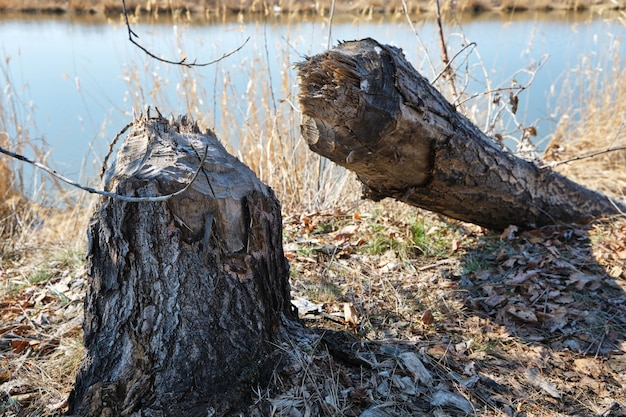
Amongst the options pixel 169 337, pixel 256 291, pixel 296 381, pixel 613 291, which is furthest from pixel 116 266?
pixel 613 291

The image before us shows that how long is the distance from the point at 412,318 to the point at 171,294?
1.29 metres

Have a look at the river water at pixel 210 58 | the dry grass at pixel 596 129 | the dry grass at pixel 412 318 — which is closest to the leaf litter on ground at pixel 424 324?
the dry grass at pixel 412 318

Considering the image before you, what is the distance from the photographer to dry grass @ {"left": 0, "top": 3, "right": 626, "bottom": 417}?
2.10 meters

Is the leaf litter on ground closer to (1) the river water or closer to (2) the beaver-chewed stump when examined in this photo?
(2) the beaver-chewed stump

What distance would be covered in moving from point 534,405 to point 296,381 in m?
0.94

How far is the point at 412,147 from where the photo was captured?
259cm

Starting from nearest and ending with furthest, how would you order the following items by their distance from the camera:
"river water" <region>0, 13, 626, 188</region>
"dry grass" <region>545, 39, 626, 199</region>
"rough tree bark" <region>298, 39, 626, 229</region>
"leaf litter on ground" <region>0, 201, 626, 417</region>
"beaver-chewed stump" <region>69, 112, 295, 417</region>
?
"beaver-chewed stump" <region>69, 112, 295, 417</region>
"leaf litter on ground" <region>0, 201, 626, 417</region>
"rough tree bark" <region>298, 39, 626, 229</region>
"river water" <region>0, 13, 626, 188</region>
"dry grass" <region>545, 39, 626, 199</region>

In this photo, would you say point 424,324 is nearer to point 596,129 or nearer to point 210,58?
point 210,58

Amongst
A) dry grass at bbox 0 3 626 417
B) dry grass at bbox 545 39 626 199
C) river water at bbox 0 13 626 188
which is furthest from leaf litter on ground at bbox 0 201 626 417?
dry grass at bbox 545 39 626 199

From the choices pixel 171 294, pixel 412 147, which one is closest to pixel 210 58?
pixel 412 147

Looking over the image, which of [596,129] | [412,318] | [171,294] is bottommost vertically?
[412,318]

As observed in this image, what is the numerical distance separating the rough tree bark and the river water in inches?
58.5

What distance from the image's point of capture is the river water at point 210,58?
540cm

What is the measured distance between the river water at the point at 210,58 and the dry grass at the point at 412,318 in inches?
64.7
